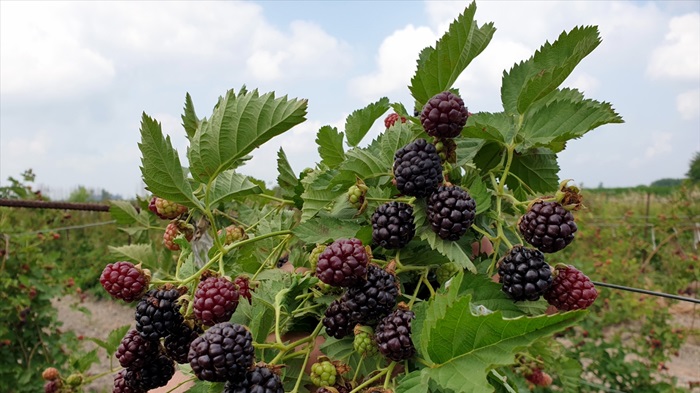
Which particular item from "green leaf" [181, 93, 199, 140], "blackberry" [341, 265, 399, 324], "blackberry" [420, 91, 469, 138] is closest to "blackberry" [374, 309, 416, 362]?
"blackberry" [341, 265, 399, 324]

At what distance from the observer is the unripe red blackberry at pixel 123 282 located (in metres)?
0.69

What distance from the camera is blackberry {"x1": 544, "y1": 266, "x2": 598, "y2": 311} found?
617 mm

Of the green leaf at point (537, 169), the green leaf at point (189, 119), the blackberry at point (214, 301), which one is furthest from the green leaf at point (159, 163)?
the green leaf at point (537, 169)

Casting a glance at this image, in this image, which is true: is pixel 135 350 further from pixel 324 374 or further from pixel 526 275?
pixel 526 275

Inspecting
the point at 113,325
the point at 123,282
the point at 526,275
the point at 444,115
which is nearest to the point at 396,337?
the point at 526,275

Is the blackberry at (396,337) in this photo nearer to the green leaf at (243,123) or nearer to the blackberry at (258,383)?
the blackberry at (258,383)

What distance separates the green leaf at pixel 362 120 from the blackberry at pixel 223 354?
0.42 m

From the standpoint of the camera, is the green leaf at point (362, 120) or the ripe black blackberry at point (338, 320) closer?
the ripe black blackberry at point (338, 320)

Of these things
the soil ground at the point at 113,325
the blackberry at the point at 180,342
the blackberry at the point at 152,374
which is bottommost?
the soil ground at the point at 113,325

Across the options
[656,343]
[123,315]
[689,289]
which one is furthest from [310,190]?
[123,315]

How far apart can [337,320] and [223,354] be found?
6.0 inches

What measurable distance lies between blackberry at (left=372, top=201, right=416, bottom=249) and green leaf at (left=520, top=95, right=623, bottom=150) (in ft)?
0.68

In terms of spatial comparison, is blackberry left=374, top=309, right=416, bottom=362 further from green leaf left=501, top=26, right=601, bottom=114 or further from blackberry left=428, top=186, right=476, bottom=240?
green leaf left=501, top=26, right=601, bottom=114

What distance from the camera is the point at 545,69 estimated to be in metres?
0.71
